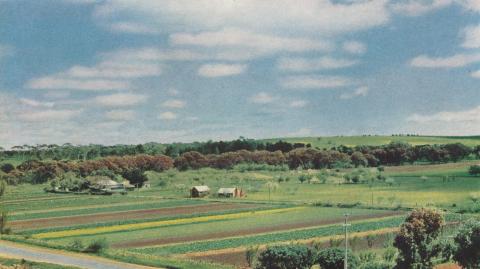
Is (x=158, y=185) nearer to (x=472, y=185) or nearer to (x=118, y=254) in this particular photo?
(x=472, y=185)

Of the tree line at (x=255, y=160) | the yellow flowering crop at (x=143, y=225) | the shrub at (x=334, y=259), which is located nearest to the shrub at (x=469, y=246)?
the shrub at (x=334, y=259)

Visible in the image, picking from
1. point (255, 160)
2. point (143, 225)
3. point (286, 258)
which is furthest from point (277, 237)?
point (255, 160)

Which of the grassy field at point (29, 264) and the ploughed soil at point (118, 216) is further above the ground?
the grassy field at point (29, 264)

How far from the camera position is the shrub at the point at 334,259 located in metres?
34.6

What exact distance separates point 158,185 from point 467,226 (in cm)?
9307

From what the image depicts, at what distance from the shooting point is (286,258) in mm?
34844

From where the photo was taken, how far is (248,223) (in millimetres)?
63844

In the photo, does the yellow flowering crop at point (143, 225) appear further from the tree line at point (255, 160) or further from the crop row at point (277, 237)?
the tree line at point (255, 160)

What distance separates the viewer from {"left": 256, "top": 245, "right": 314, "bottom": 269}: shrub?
34.8 m

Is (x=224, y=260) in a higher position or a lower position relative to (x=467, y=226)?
lower

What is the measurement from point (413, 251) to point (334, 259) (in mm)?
4949

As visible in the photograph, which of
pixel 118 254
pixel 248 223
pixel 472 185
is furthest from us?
pixel 472 185

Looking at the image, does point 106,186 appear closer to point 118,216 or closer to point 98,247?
point 118,216

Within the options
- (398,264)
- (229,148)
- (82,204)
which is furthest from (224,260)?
(229,148)
